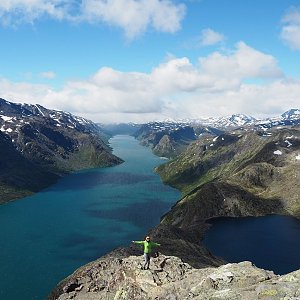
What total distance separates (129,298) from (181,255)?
88329 millimetres

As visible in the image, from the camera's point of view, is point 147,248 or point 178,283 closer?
point 147,248

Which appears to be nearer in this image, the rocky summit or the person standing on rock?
the rocky summit

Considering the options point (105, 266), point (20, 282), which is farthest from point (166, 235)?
point (105, 266)

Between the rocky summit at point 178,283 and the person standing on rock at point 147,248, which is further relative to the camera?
the person standing on rock at point 147,248

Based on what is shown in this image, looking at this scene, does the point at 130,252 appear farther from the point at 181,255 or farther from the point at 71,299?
the point at 71,299

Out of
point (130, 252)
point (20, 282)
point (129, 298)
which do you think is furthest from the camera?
point (20, 282)

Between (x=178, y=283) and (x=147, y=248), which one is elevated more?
(x=147, y=248)

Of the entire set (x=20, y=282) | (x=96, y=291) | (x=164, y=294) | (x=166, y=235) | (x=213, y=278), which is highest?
(x=213, y=278)

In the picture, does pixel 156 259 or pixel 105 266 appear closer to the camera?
pixel 156 259

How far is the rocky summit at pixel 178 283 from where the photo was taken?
55938mm

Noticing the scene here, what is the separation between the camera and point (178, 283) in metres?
70.1

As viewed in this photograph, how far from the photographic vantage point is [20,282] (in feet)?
583

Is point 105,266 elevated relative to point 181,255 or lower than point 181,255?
elevated

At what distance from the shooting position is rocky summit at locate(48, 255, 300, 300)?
184 feet
